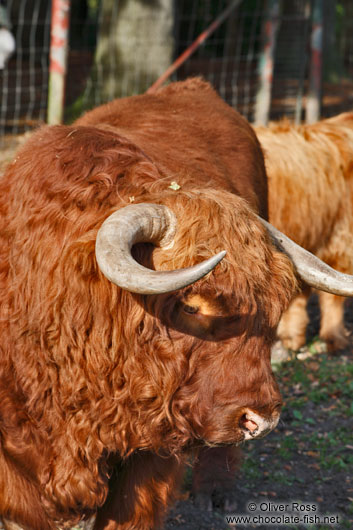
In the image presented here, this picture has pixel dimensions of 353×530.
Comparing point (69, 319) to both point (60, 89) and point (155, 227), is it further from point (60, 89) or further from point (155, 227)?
point (60, 89)

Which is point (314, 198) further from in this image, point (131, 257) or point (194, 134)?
point (131, 257)

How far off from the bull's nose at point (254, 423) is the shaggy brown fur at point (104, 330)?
3 cm

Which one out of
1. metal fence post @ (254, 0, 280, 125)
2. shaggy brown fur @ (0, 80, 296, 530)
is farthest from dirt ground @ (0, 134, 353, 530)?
metal fence post @ (254, 0, 280, 125)

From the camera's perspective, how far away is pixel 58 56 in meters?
6.92

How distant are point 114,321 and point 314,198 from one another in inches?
147

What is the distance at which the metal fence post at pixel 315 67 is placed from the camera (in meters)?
9.74

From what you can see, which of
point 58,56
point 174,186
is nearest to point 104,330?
point 174,186

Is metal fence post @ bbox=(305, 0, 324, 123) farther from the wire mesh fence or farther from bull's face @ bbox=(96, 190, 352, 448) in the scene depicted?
bull's face @ bbox=(96, 190, 352, 448)

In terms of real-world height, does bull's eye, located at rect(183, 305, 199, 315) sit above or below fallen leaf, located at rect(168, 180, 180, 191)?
below

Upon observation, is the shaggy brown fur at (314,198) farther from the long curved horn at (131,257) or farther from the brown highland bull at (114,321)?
Answer: the long curved horn at (131,257)

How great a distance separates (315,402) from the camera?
5.43 metres

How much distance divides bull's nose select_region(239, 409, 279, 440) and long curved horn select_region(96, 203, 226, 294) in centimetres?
70

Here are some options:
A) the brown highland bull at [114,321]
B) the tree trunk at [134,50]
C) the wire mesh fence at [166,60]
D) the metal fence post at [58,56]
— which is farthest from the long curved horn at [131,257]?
the tree trunk at [134,50]

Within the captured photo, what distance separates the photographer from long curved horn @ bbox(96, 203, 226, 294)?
2344 millimetres
